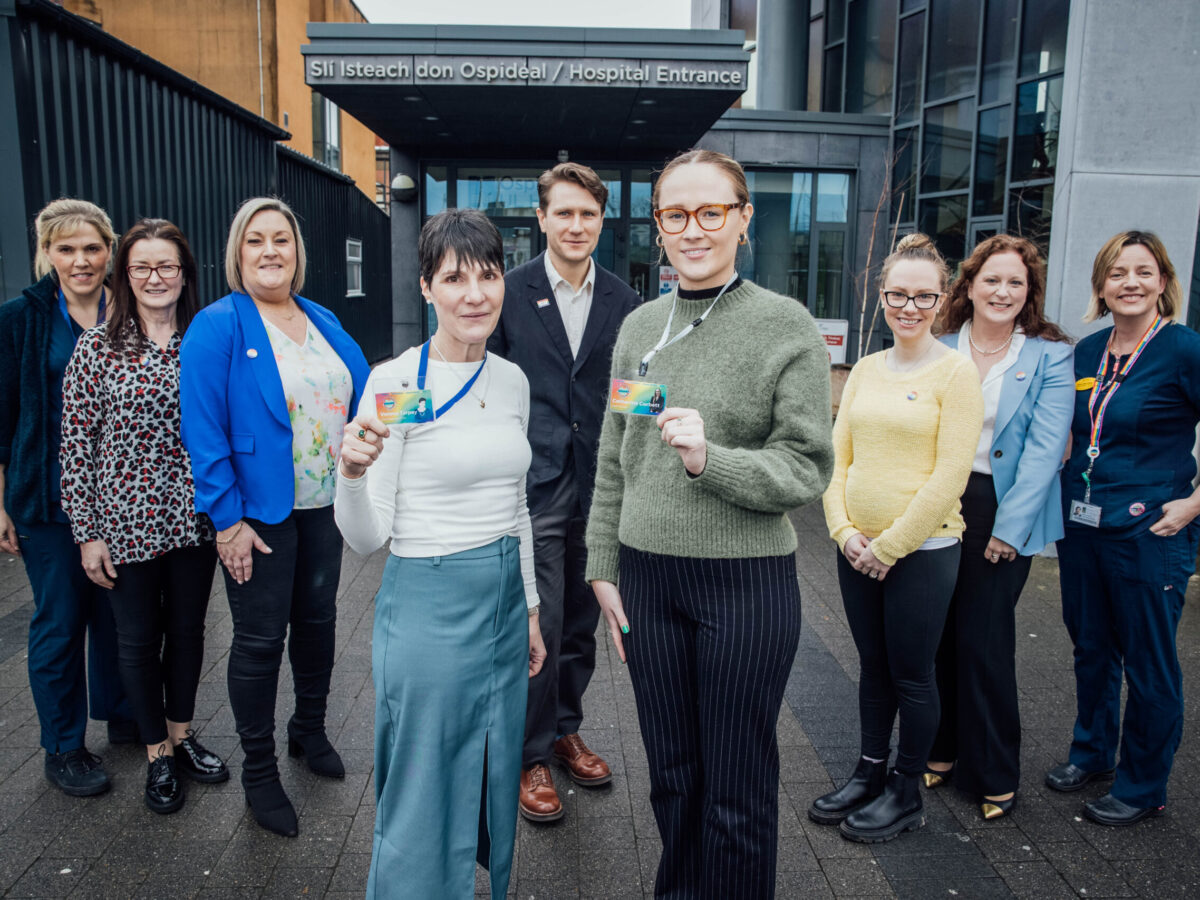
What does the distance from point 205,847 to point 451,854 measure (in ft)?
3.81

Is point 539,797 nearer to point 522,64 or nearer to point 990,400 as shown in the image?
point 990,400

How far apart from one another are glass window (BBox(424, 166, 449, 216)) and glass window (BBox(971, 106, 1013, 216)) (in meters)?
7.47

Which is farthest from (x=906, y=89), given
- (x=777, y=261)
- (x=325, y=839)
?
(x=325, y=839)

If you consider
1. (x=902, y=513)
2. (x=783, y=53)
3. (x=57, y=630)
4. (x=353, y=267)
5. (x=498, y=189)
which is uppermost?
(x=783, y=53)

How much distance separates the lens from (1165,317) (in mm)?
3295

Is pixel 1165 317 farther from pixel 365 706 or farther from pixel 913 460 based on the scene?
pixel 365 706

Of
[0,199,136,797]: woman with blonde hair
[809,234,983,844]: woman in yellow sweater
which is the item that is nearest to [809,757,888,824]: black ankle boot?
[809,234,983,844]: woman in yellow sweater

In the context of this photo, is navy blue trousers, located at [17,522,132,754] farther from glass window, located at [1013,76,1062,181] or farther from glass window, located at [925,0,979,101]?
glass window, located at [925,0,979,101]

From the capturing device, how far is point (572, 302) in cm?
334

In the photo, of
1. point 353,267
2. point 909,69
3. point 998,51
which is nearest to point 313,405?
point 998,51

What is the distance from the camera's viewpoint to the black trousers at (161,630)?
10.4ft

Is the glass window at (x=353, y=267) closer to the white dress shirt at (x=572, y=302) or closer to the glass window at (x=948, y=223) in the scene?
the glass window at (x=948, y=223)

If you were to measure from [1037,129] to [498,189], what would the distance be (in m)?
7.27

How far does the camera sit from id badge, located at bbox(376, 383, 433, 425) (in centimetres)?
202
